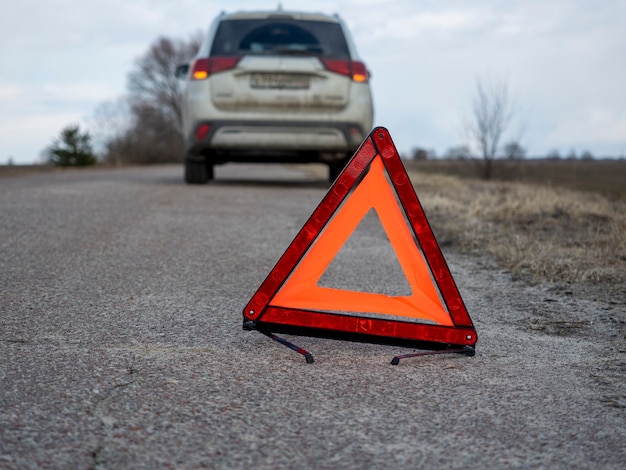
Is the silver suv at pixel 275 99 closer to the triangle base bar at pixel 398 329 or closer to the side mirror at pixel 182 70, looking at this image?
the side mirror at pixel 182 70

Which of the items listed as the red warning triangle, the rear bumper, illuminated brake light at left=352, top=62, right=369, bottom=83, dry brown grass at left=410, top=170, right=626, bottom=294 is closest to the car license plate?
the rear bumper

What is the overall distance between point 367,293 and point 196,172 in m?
8.08

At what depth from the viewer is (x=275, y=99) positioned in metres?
9.33

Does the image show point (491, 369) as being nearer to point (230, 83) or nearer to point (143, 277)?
point (143, 277)

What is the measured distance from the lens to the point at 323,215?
3184 millimetres

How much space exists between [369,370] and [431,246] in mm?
562

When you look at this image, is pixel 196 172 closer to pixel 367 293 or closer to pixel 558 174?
pixel 367 293

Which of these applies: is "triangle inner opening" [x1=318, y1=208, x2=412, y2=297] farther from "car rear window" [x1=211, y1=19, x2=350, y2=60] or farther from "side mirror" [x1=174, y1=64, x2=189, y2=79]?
"side mirror" [x1=174, y1=64, x2=189, y2=79]

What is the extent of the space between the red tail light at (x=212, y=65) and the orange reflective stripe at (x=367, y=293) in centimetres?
638

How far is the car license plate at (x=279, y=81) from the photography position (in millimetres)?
9289

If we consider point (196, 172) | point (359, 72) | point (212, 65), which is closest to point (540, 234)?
point (359, 72)

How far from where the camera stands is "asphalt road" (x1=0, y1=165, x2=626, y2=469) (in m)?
Answer: 2.15

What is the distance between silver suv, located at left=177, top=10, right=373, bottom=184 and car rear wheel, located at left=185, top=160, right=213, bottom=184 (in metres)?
1.32

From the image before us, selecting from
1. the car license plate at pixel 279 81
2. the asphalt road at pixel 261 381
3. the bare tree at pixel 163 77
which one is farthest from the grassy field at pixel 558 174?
the bare tree at pixel 163 77
